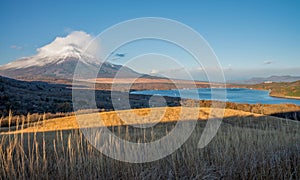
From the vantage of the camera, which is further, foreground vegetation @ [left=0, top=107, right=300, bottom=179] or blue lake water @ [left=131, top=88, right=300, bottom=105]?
blue lake water @ [left=131, top=88, right=300, bottom=105]

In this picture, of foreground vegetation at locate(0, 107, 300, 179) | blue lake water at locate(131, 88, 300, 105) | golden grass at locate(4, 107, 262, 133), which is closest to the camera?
foreground vegetation at locate(0, 107, 300, 179)

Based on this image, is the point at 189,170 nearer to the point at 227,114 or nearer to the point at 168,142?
the point at 168,142

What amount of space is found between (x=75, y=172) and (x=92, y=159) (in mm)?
285

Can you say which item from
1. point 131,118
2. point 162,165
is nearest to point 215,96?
point 131,118

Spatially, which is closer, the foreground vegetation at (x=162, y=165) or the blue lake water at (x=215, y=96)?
the foreground vegetation at (x=162, y=165)

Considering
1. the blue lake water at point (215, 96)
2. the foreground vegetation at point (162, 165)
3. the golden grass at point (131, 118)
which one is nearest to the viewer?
the foreground vegetation at point (162, 165)

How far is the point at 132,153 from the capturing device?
3.30 m

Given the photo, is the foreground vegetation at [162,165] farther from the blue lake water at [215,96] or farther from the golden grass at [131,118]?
the golden grass at [131,118]

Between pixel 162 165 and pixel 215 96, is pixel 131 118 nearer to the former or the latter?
pixel 215 96

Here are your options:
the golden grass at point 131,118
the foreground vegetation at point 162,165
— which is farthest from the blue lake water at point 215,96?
the foreground vegetation at point 162,165

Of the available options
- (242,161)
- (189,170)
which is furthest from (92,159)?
(242,161)

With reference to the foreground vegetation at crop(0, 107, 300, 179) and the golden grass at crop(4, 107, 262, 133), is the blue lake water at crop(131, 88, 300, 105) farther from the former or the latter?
the foreground vegetation at crop(0, 107, 300, 179)

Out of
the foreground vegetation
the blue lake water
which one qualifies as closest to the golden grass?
the blue lake water

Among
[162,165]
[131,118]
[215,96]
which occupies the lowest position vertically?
[162,165]
